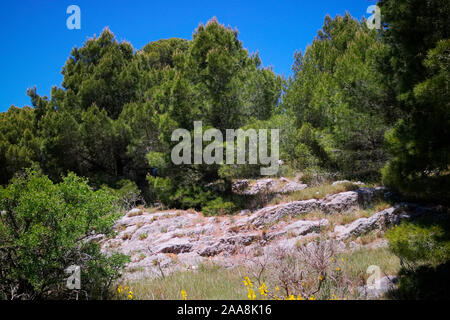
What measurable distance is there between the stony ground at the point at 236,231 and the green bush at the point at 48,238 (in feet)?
5.09

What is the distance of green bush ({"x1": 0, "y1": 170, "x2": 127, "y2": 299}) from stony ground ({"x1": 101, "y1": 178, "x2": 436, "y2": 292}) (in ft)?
5.09

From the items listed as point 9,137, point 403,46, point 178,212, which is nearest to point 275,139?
point 178,212

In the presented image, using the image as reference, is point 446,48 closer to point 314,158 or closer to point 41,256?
point 41,256

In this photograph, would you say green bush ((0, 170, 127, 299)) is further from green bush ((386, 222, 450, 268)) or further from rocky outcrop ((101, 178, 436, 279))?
green bush ((386, 222, 450, 268))

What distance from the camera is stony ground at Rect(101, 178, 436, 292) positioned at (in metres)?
7.04

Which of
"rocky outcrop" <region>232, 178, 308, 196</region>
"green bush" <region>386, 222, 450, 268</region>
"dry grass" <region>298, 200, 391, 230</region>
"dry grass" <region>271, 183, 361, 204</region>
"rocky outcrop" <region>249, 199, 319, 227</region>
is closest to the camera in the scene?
"green bush" <region>386, 222, 450, 268</region>

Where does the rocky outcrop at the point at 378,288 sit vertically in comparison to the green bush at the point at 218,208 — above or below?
below

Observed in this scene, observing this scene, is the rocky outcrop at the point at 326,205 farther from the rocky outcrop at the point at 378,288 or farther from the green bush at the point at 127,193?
the green bush at the point at 127,193

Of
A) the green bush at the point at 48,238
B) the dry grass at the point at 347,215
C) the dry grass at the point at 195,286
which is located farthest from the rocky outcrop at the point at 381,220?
the green bush at the point at 48,238

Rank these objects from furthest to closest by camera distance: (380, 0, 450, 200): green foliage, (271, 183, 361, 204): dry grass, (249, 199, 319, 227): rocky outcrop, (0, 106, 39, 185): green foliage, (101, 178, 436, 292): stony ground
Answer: (0, 106, 39, 185): green foliage → (271, 183, 361, 204): dry grass → (249, 199, 319, 227): rocky outcrop → (101, 178, 436, 292): stony ground → (380, 0, 450, 200): green foliage

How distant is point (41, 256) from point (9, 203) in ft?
3.62

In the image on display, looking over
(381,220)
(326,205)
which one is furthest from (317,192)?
(381,220)

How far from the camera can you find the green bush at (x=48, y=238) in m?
4.20

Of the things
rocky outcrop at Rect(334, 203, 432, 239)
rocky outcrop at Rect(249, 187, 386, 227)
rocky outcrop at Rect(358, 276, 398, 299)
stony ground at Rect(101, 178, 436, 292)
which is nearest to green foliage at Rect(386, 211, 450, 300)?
rocky outcrop at Rect(358, 276, 398, 299)
